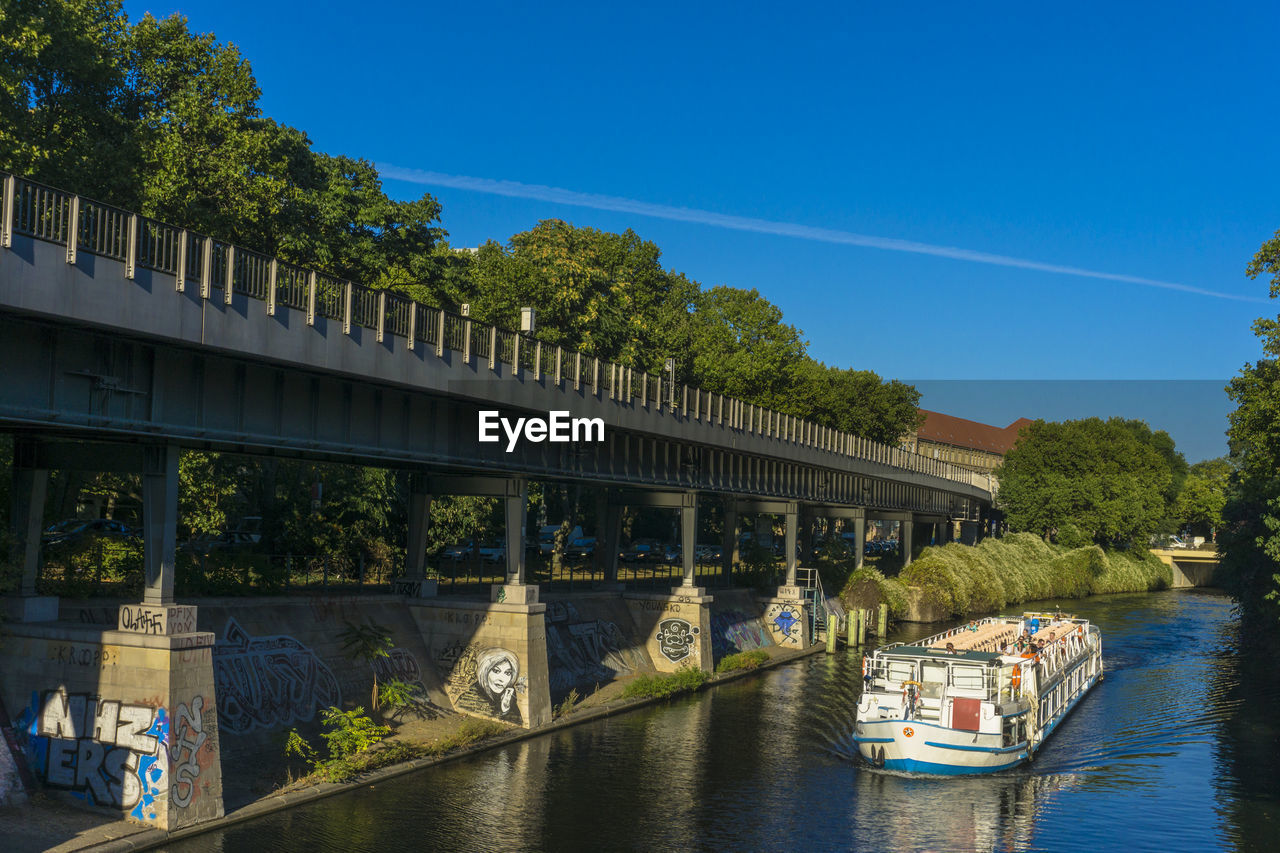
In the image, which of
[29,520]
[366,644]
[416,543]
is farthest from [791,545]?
[29,520]

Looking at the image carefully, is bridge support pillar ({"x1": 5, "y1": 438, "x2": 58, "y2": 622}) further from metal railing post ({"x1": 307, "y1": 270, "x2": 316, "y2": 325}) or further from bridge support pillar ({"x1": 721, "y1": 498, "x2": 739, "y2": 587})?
bridge support pillar ({"x1": 721, "y1": 498, "x2": 739, "y2": 587})

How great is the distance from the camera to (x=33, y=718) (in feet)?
98.5

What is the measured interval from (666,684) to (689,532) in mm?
11164

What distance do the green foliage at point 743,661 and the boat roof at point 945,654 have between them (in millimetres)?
16742

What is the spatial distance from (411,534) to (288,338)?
18.5 meters

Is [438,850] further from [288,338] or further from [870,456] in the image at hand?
[870,456]

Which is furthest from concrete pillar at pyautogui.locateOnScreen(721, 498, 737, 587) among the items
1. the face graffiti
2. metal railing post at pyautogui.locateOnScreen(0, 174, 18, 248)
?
metal railing post at pyautogui.locateOnScreen(0, 174, 18, 248)

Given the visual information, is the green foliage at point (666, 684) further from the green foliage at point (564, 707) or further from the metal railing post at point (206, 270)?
the metal railing post at point (206, 270)

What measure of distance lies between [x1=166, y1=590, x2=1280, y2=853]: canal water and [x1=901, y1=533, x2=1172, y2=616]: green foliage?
38909 mm

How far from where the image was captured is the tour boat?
3991cm

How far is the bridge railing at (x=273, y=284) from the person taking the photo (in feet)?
82.2

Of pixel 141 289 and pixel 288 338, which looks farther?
pixel 288 338

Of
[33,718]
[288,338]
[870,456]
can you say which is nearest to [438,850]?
[33,718]

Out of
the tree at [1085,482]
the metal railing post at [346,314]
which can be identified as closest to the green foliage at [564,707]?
the metal railing post at [346,314]
